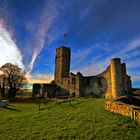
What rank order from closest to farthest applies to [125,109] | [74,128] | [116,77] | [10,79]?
[74,128], [125,109], [116,77], [10,79]

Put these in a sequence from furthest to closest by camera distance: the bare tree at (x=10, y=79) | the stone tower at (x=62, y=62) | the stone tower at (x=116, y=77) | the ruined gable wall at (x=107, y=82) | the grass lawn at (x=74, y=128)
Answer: the stone tower at (x=62, y=62)
the bare tree at (x=10, y=79)
the ruined gable wall at (x=107, y=82)
the stone tower at (x=116, y=77)
the grass lawn at (x=74, y=128)

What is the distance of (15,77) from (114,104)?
37.9 m

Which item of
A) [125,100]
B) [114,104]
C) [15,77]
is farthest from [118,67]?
[15,77]

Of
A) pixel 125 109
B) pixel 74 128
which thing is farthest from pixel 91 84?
pixel 74 128

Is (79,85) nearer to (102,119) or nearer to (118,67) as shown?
(118,67)

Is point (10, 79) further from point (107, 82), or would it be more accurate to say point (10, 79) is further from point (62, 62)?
point (107, 82)

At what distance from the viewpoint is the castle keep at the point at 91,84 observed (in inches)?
1566

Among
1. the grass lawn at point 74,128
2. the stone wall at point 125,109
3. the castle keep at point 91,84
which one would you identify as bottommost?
the grass lawn at point 74,128

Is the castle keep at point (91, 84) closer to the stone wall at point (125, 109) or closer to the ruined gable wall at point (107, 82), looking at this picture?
the ruined gable wall at point (107, 82)

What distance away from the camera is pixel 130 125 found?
14180mm

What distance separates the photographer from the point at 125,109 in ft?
55.7

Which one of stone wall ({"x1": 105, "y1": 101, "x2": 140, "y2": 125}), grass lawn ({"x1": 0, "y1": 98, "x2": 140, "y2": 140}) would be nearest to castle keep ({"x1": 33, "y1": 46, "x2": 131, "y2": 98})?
stone wall ({"x1": 105, "y1": 101, "x2": 140, "y2": 125})

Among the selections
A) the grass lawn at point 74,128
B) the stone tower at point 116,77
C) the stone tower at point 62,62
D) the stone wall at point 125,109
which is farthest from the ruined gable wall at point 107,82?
the grass lawn at point 74,128

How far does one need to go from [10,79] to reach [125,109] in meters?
40.5
